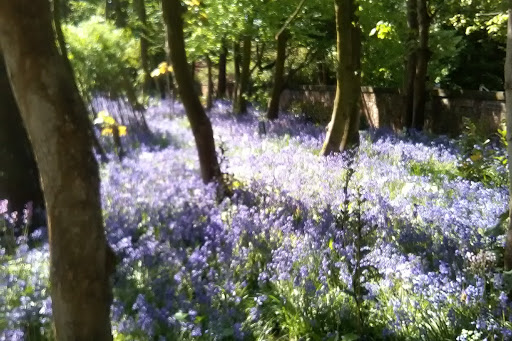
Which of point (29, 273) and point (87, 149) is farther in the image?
point (29, 273)

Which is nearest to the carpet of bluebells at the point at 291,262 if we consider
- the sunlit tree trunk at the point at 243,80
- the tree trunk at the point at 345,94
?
the tree trunk at the point at 345,94

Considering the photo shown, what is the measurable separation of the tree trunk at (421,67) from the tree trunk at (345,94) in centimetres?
417

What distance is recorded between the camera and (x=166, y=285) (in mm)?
5004

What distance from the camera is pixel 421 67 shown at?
52.9ft

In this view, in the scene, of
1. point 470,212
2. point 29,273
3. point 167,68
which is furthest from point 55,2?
point 470,212

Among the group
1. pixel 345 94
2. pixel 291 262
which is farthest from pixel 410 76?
pixel 291 262

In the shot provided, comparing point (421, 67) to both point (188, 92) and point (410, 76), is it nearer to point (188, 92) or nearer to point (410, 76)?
point (410, 76)

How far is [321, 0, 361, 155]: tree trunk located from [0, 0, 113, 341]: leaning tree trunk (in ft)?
28.9

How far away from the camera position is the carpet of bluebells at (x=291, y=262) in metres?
4.21

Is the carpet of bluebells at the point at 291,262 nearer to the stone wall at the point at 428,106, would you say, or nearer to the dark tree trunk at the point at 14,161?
the dark tree trunk at the point at 14,161

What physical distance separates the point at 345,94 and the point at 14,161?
688 cm

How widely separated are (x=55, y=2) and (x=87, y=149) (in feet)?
30.1

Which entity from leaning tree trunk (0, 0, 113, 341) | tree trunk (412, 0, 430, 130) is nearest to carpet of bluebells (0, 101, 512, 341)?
leaning tree trunk (0, 0, 113, 341)

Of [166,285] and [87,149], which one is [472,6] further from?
[87,149]
